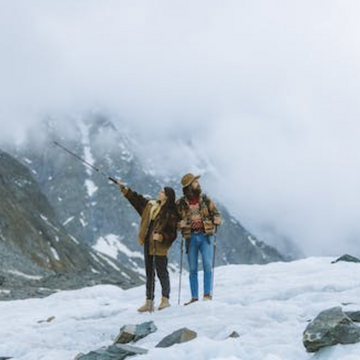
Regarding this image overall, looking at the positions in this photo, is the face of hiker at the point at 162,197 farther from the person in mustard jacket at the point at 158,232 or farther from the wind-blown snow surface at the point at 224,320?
the wind-blown snow surface at the point at 224,320

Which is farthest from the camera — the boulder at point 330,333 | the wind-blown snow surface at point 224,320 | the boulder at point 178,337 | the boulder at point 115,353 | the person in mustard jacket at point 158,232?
the person in mustard jacket at point 158,232

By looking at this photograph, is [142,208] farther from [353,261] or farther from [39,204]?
[39,204]

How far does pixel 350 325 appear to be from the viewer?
1037 centimetres

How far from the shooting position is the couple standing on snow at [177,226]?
15.3 m

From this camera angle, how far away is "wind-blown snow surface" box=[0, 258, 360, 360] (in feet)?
34.2

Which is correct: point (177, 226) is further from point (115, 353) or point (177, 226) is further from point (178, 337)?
point (115, 353)

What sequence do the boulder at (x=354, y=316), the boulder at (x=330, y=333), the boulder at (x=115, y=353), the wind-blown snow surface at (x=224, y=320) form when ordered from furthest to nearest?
the boulder at (x=354, y=316) → the boulder at (x=115, y=353) → the wind-blown snow surface at (x=224, y=320) → the boulder at (x=330, y=333)

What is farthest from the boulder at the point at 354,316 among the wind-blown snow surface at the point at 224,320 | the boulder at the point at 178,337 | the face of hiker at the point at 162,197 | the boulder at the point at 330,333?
the face of hiker at the point at 162,197

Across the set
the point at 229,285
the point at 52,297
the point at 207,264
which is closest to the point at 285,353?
the point at 207,264

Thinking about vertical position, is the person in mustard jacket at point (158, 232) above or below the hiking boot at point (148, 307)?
above

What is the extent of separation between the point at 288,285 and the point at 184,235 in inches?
130

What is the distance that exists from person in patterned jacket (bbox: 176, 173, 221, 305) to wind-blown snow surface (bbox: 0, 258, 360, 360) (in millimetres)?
1316

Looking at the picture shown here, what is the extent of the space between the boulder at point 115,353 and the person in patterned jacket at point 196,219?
4208 mm

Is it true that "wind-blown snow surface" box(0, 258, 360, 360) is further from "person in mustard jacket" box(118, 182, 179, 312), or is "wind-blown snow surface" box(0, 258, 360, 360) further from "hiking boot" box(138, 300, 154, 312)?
"person in mustard jacket" box(118, 182, 179, 312)
